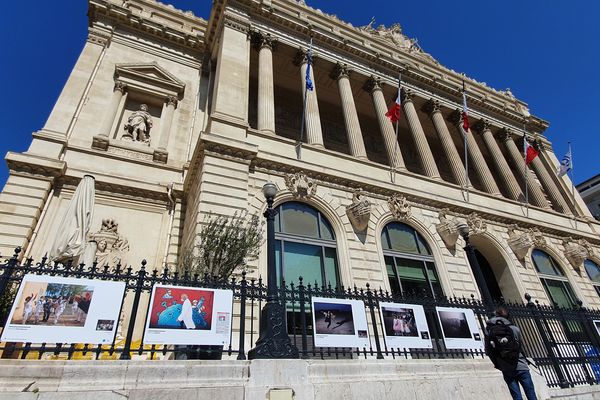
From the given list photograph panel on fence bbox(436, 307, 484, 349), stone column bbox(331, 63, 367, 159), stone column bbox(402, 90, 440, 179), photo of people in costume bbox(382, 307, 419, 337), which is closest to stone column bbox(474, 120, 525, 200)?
stone column bbox(402, 90, 440, 179)

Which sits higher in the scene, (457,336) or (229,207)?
(229,207)

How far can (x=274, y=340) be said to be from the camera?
6.58m

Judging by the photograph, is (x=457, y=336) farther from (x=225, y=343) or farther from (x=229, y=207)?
(x=229, y=207)

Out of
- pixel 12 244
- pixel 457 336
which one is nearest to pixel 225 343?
pixel 457 336

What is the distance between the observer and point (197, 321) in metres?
6.34

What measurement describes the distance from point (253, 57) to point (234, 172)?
40.7 feet

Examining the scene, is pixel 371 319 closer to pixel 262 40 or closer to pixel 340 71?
pixel 262 40

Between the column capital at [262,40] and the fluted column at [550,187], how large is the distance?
78.8 ft

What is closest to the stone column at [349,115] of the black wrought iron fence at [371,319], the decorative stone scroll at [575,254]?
the black wrought iron fence at [371,319]

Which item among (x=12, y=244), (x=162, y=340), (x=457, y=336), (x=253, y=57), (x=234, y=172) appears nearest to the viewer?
(x=162, y=340)

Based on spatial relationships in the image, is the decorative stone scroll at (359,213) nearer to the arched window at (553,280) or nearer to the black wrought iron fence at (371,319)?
the black wrought iron fence at (371,319)

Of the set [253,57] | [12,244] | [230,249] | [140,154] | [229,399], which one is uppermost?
[253,57]

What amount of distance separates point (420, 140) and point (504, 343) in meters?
17.2

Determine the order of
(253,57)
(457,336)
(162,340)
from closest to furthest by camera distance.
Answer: (162,340) < (457,336) < (253,57)
